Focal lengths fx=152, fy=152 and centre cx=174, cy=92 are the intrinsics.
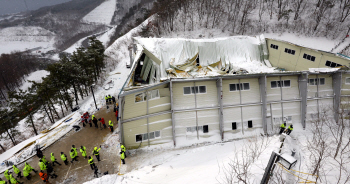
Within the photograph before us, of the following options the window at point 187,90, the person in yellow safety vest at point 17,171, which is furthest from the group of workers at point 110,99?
the window at point 187,90

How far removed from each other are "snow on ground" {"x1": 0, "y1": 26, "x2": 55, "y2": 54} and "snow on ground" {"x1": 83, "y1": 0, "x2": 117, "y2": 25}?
45.5 meters

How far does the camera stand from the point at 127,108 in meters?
11.8

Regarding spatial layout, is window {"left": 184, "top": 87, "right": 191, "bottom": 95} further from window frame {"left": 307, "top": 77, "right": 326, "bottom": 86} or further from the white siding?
window frame {"left": 307, "top": 77, "right": 326, "bottom": 86}

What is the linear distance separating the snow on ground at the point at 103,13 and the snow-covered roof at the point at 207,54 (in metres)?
158

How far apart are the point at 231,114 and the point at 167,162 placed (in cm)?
669

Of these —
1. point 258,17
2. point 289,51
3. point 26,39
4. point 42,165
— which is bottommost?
point 42,165

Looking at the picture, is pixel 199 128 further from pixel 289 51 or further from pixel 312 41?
pixel 312 41

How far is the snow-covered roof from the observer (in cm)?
1705

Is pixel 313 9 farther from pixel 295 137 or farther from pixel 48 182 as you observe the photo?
pixel 48 182

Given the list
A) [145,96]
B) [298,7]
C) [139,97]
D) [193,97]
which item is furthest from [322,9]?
[139,97]

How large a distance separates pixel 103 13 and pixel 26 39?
79.6 m

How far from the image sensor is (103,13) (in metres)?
170

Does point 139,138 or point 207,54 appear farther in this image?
point 207,54

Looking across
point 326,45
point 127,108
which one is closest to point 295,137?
point 127,108
